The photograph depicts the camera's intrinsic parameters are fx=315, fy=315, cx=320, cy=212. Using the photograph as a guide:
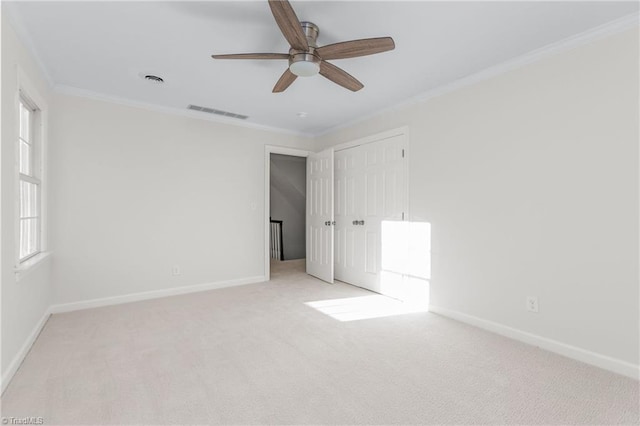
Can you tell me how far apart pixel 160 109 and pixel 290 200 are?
4.07 metres


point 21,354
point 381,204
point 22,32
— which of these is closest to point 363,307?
point 381,204

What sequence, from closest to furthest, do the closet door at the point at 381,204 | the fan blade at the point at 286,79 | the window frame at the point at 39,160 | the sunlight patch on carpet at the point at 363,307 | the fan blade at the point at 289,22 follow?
1. the fan blade at the point at 289,22
2. the fan blade at the point at 286,79
3. the window frame at the point at 39,160
4. the sunlight patch on carpet at the point at 363,307
5. the closet door at the point at 381,204

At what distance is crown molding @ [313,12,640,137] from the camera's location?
2146 mm

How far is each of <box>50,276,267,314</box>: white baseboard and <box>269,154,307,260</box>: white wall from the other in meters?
2.93

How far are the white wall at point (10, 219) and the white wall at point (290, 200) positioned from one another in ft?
16.0

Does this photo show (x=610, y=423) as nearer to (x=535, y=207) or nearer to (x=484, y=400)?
(x=484, y=400)

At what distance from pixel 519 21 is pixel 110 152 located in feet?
13.5

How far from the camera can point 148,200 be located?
389cm

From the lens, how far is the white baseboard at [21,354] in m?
1.95

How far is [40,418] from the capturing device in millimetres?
1650

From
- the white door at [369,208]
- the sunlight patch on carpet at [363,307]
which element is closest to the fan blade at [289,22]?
the white door at [369,208]

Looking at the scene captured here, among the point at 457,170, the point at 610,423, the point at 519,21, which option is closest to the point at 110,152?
the point at 457,170

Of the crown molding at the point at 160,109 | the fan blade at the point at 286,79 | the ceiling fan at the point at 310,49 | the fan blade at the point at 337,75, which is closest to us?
the ceiling fan at the point at 310,49

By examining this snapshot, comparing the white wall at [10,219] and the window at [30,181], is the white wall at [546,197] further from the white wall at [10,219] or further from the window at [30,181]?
the window at [30,181]
